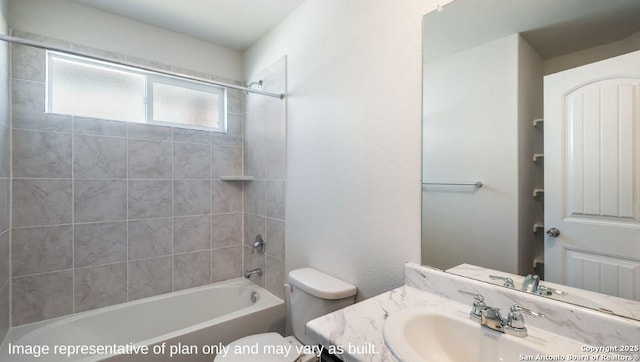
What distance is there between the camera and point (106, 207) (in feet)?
6.49

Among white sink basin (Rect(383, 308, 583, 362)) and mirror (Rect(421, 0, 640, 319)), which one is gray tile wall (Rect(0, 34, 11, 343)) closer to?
white sink basin (Rect(383, 308, 583, 362))

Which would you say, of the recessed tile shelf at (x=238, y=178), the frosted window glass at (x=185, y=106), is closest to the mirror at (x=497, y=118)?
the recessed tile shelf at (x=238, y=178)

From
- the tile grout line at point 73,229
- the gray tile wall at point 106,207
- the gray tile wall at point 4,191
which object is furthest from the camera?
the tile grout line at point 73,229

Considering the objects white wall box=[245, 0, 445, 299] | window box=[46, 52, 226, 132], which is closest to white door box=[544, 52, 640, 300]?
white wall box=[245, 0, 445, 299]

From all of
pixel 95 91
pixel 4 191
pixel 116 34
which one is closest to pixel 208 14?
pixel 116 34

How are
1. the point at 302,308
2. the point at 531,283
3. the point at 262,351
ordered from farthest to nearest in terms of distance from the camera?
the point at 302,308
the point at 262,351
the point at 531,283

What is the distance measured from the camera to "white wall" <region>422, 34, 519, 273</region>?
3.20ft

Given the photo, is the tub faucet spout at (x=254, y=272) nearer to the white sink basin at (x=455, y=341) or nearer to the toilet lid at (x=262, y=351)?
the toilet lid at (x=262, y=351)

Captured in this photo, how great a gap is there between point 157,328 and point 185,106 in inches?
68.5

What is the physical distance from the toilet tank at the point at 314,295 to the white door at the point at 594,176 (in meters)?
0.86

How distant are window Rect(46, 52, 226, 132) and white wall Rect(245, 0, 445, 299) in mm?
923

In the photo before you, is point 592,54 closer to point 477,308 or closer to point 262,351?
point 477,308

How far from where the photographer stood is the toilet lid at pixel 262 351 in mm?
1327

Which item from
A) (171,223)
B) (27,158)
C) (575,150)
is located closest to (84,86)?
(27,158)
